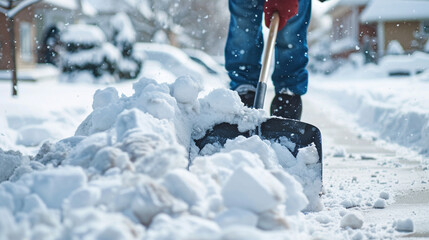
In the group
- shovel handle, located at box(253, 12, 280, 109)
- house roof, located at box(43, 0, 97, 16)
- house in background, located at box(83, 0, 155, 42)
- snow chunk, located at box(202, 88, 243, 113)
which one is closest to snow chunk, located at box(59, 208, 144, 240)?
snow chunk, located at box(202, 88, 243, 113)

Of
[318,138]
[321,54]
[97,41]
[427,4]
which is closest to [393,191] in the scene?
[318,138]

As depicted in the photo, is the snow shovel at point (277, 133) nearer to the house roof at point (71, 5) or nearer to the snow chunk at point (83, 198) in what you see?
the snow chunk at point (83, 198)

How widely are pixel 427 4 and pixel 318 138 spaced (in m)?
29.6

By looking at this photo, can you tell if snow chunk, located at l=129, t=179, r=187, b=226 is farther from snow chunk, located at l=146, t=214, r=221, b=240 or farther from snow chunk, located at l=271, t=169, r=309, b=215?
snow chunk, located at l=271, t=169, r=309, b=215

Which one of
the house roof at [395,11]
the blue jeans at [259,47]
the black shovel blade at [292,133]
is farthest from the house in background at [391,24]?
the black shovel blade at [292,133]

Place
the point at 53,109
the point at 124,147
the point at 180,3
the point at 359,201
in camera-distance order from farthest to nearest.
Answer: the point at 180,3 < the point at 53,109 < the point at 359,201 < the point at 124,147

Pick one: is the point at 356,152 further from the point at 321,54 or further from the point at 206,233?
the point at 321,54

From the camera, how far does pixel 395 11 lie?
27.2 metres

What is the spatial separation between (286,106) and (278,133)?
905 mm

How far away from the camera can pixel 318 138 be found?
2109 millimetres

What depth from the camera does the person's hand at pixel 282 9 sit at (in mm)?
2893

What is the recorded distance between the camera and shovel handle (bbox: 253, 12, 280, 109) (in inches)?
101

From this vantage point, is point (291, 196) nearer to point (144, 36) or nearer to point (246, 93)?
point (246, 93)

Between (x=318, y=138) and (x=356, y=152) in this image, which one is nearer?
(x=318, y=138)
